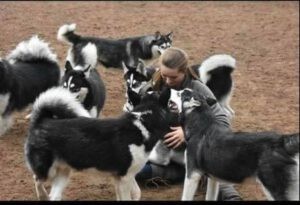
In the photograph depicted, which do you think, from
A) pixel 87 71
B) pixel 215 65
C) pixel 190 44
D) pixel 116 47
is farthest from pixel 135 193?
pixel 190 44

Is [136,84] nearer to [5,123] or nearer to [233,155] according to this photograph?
[5,123]

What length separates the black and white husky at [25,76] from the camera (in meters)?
6.23

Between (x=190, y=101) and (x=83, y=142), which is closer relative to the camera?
(x=83, y=142)

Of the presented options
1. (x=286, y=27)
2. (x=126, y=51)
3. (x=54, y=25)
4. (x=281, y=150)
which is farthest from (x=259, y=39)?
(x=281, y=150)

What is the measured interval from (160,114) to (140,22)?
25.5 feet

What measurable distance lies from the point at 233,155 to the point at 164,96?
808 millimetres

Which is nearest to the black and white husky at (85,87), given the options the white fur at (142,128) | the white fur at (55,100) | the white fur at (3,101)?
the white fur at (3,101)

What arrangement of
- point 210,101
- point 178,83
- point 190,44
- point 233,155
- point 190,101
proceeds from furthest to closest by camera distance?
point 190,44, point 178,83, point 210,101, point 190,101, point 233,155

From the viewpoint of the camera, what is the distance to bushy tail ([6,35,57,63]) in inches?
259

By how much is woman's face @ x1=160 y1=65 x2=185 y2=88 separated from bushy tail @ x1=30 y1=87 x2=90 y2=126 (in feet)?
2.66

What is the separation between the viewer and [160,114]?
4539mm

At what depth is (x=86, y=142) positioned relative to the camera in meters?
4.30

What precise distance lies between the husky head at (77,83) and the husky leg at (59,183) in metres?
1.68

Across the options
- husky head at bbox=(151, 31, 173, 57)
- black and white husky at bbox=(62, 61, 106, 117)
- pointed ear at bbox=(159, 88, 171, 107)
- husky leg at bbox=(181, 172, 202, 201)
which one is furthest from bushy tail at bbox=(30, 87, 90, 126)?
husky head at bbox=(151, 31, 173, 57)
